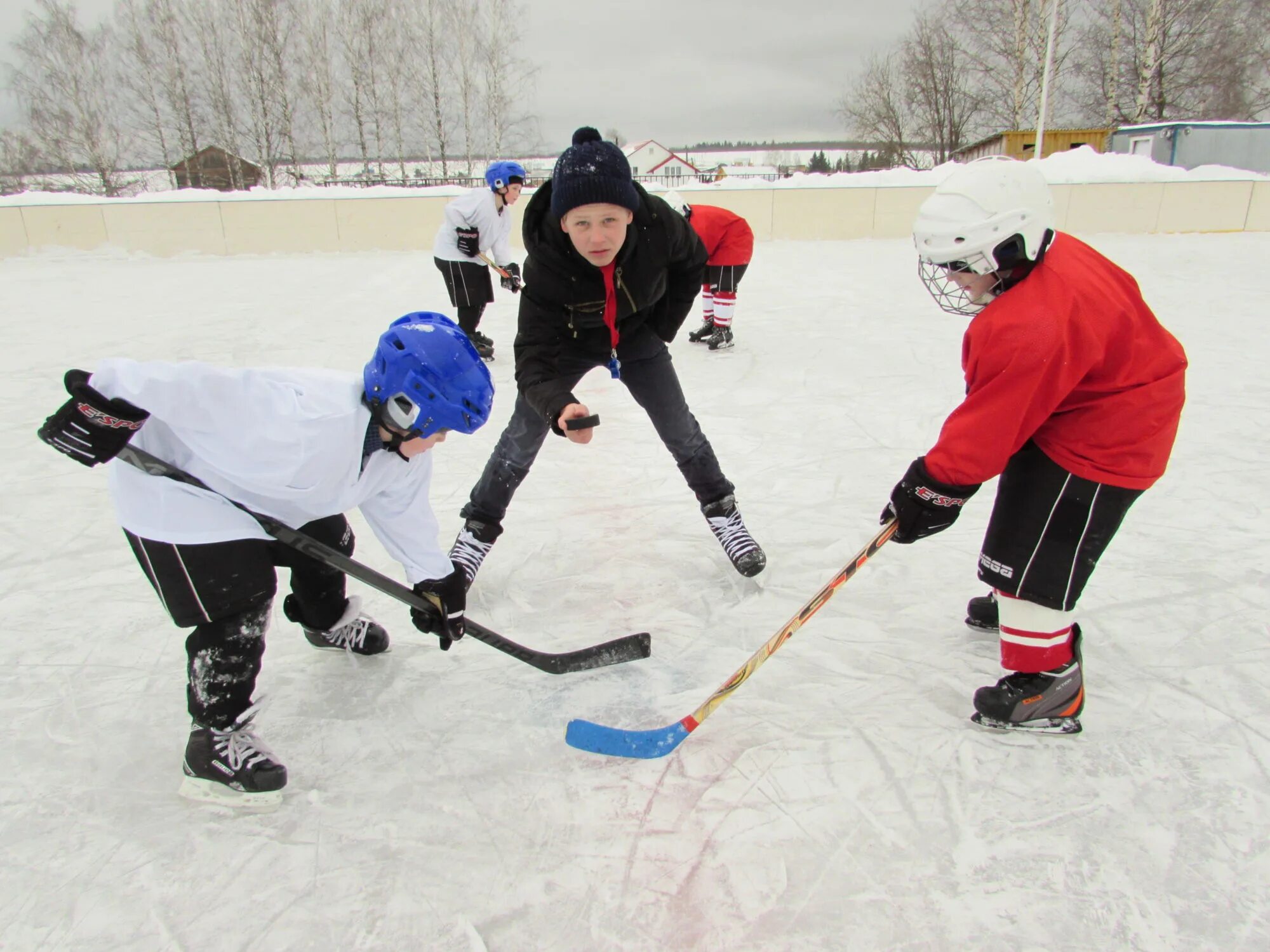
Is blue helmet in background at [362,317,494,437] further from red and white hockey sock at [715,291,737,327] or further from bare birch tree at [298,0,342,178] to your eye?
bare birch tree at [298,0,342,178]

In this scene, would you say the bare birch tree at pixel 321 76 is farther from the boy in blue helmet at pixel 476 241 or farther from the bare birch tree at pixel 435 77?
the boy in blue helmet at pixel 476 241

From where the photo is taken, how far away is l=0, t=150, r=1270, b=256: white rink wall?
29.8 feet

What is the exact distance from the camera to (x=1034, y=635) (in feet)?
5.00

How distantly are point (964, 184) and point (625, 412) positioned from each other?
2564mm

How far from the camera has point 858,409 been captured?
146 inches

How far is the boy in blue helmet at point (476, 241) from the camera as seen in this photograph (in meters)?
4.62

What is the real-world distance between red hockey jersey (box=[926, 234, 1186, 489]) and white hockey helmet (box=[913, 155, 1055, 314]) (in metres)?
0.06

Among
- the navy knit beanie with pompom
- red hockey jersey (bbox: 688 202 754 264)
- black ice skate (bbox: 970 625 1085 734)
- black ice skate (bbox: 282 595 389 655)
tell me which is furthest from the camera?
red hockey jersey (bbox: 688 202 754 264)

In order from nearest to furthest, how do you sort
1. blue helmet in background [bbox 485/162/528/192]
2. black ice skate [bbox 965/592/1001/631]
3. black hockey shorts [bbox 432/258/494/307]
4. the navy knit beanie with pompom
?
the navy knit beanie with pompom < black ice skate [bbox 965/592/1001/631] < blue helmet in background [bbox 485/162/528/192] < black hockey shorts [bbox 432/258/494/307]

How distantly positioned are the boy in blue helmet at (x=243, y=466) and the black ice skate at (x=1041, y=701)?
1.19m

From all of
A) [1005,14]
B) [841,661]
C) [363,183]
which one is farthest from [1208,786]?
[1005,14]

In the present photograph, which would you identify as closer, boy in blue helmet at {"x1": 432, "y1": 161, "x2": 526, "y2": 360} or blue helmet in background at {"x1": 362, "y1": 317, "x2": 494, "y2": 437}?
blue helmet in background at {"x1": 362, "y1": 317, "x2": 494, "y2": 437}

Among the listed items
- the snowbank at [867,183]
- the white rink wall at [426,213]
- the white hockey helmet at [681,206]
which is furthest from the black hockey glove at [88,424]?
the snowbank at [867,183]

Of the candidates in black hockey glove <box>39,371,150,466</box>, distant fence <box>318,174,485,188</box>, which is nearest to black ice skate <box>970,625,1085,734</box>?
black hockey glove <box>39,371,150,466</box>
